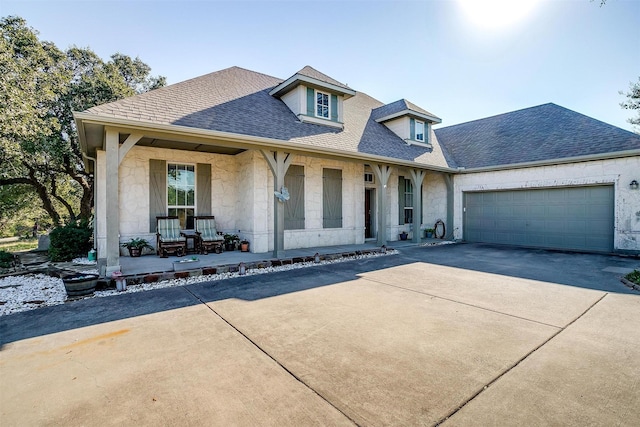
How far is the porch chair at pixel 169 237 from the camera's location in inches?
310

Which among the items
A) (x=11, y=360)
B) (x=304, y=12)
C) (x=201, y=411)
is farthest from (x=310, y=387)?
(x=304, y=12)

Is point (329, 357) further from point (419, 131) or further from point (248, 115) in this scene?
point (419, 131)

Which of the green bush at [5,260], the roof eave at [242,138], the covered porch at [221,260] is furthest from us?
the green bush at [5,260]

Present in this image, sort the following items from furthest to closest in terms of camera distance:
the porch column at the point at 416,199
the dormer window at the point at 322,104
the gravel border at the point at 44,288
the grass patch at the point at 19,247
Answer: the grass patch at the point at 19,247
the porch column at the point at 416,199
the dormer window at the point at 322,104
the gravel border at the point at 44,288

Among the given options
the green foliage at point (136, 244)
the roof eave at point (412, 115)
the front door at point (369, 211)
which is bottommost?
the green foliage at point (136, 244)

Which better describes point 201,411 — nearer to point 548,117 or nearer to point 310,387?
point 310,387

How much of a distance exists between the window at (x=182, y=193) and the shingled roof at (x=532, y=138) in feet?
36.5

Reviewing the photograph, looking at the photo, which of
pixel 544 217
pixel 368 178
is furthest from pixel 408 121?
pixel 544 217

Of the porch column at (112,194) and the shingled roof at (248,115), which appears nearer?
the porch column at (112,194)

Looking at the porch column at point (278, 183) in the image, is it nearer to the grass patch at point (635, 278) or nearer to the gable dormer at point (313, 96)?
the gable dormer at point (313, 96)

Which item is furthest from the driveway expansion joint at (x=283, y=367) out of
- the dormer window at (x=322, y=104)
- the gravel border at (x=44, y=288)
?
the dormer window at (x=322, y=104)

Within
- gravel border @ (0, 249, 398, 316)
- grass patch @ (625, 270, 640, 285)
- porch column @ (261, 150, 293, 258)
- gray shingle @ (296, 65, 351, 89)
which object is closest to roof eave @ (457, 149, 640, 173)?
grass patch @ (625, 270, 640, 285)

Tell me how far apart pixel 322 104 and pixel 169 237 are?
21.2 feet

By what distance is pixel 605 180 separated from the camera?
31.6 feet
